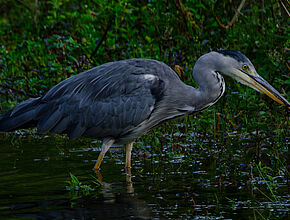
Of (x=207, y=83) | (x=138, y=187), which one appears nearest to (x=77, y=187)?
(x=138, y=187)

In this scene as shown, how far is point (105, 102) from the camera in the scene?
668 cm

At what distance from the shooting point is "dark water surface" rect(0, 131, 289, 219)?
15.6ft

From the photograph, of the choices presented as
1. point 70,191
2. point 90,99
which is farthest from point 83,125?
point 70,191

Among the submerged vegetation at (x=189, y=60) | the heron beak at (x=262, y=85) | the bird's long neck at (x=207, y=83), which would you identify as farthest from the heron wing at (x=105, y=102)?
the heron beak at (x=262, y=85)

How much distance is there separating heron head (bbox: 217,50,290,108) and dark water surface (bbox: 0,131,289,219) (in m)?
0.86

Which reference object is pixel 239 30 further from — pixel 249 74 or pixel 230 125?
pixel 249 74

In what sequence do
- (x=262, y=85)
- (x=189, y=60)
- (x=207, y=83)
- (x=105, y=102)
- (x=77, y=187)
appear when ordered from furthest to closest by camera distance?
(x=189, y=60)
(x=105, y=102)
(x=207, y=83)
(x=262, y=85)
(x=77, y=187)

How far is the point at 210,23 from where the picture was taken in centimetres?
933

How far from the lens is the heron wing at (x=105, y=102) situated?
6473mm

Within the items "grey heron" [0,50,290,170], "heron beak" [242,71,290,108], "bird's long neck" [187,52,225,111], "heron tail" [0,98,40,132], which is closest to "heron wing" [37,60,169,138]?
"grey heron" [0,50,290,170]

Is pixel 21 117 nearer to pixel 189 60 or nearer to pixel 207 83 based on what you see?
pixel 207 83

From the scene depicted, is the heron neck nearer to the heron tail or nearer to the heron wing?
the heron wing

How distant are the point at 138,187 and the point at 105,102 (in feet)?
4.58

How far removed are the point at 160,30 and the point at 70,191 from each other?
5119mm
